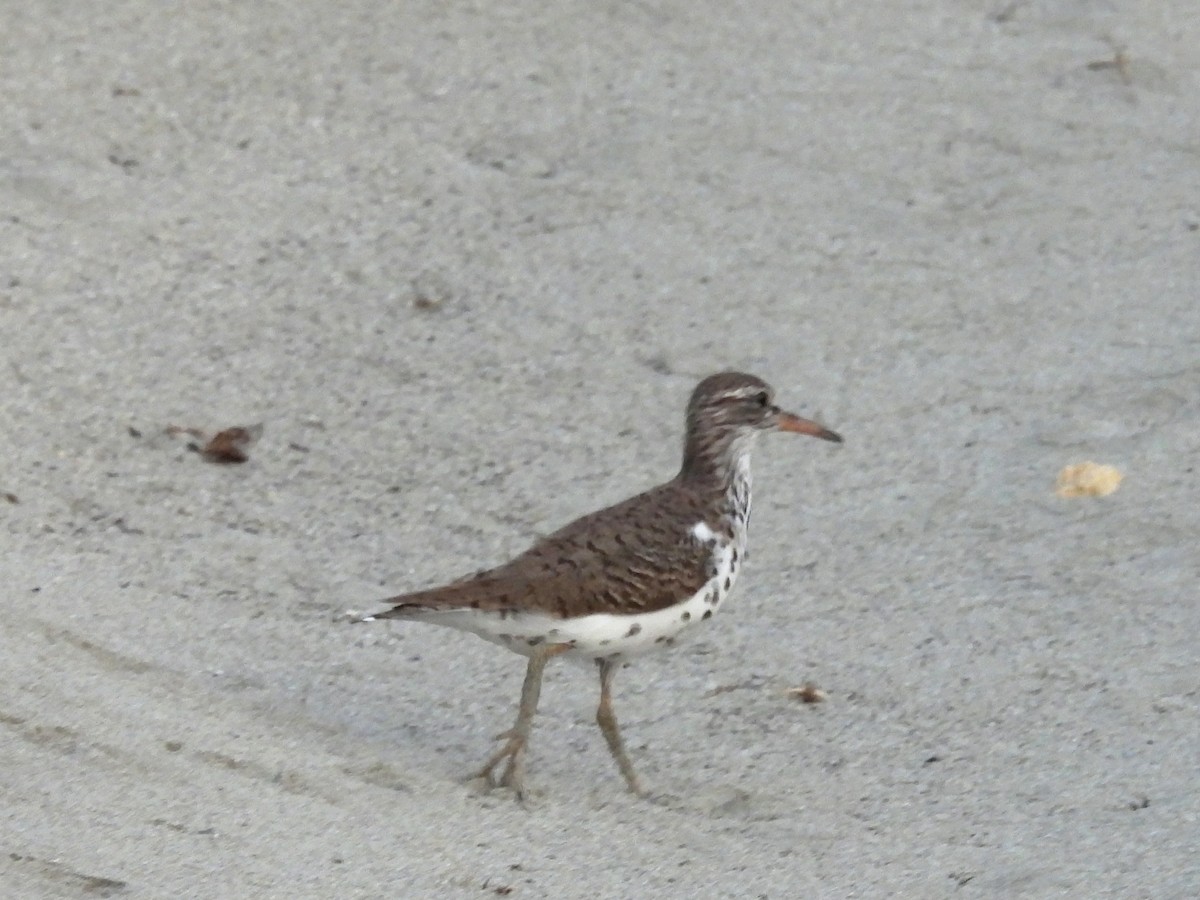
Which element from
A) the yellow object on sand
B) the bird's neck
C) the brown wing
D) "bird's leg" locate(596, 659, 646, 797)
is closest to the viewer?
the brown wing

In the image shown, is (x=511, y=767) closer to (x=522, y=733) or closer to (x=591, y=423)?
(x=522, y=733)

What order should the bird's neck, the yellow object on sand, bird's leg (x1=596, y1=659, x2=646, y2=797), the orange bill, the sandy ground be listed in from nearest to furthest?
the sandy ground < bird's leg (x1=596, y1=659, x2=646, y2=797) < the bird's neck < the orange bill < the yellow object on sand

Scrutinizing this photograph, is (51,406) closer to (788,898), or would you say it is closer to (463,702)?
(463,702)

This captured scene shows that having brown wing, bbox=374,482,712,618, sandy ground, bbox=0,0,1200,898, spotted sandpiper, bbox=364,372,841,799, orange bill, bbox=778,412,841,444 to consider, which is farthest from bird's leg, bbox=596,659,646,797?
orange bill, bbox=778,412,841,444

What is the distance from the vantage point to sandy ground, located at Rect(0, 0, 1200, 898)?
17.7 ft

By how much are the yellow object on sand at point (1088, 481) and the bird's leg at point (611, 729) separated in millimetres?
2404

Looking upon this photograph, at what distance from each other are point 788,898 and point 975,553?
257 cm

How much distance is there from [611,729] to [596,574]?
460 mm

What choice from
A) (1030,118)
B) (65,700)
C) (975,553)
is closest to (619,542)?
(65,700)

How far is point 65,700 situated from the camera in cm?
551

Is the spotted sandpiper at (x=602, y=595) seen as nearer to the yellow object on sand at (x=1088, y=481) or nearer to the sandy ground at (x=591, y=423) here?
the sandy ground at (x=591, y=423)

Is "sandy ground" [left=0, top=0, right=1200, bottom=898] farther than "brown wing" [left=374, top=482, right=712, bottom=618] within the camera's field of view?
No

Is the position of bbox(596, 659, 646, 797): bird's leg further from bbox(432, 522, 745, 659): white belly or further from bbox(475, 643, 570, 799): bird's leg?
bbox(475, 643, 570, 799): bird's leg

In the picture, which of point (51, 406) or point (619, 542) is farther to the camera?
point (51, 406)
